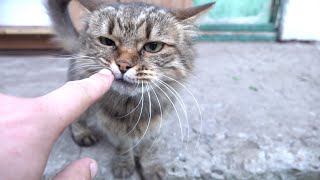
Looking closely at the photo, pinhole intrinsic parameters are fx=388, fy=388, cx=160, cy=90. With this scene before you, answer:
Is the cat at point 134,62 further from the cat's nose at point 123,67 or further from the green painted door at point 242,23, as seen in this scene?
the green painted door at point 242,23

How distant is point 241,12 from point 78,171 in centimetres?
243

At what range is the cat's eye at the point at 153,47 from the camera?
144 centimetres

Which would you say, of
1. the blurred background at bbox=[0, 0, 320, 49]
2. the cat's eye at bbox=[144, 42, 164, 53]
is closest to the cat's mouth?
the cat's eye at bbox=[144, 42, 164, 53]

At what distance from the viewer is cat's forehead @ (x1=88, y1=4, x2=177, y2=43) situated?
4.65 ft

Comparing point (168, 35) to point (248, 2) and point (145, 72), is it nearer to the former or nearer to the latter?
point (145, 72)

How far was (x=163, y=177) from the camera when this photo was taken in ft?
5.71

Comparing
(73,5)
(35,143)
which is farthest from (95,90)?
(73,5)

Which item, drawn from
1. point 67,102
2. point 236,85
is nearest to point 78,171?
point 67,102

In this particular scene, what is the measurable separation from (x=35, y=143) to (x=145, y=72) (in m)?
0.64

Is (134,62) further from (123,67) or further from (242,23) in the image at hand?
(242,23)

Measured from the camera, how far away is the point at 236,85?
243 cm

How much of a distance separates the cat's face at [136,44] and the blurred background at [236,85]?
205 mm

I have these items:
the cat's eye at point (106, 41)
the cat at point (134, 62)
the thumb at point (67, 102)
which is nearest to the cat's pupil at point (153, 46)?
the cat at point (134, 62)

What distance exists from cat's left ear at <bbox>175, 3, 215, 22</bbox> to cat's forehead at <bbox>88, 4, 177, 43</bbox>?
31mm
